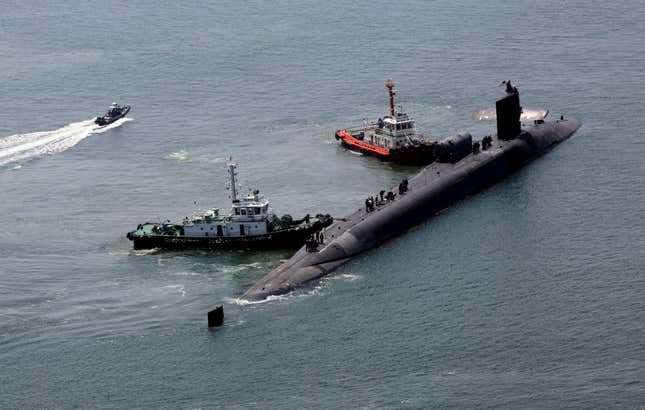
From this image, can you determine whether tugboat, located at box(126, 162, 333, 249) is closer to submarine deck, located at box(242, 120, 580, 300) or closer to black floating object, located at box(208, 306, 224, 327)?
submarine deck, located at box(242, 120, 580, 300)

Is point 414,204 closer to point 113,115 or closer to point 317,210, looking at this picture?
point 317,210

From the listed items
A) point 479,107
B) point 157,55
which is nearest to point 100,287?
point 479,107

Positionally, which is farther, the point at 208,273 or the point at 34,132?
the point at 34,132

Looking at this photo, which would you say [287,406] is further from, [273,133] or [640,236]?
[273,133]

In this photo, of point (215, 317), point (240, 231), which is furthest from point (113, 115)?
point (215, 317)

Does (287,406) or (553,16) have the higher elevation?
(553,16)

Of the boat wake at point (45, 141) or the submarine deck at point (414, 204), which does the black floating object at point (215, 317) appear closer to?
the submarine deck at point (414, 204)
